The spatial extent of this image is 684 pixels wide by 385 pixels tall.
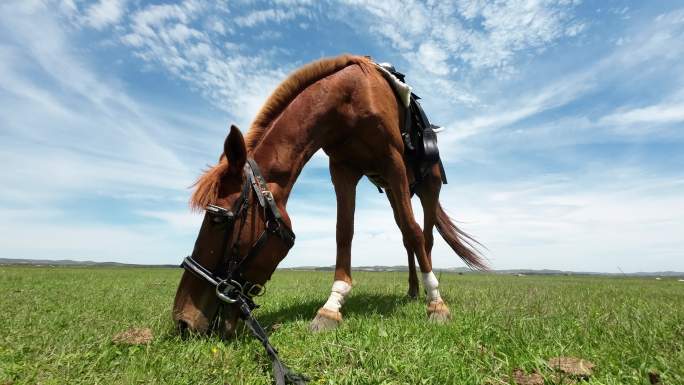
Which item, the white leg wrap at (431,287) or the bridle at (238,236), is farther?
the white leg wrap at (431,287)

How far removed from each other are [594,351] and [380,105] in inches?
122

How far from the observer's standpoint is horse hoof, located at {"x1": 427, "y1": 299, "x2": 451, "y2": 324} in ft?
12.8

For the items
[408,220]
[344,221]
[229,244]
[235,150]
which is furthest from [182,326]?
[408,220]

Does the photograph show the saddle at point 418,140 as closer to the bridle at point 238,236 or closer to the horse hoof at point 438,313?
the horse hoof at point 438,313

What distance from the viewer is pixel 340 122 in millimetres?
4273

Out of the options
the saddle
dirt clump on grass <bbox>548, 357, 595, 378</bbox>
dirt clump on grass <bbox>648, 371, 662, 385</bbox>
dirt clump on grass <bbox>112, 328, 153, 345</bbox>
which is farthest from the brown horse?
dirt clump on grass <bbox>648, 371, 662, 385</bbox>

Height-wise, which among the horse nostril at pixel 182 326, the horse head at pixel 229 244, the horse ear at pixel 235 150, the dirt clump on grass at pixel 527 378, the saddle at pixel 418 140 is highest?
the saddle at pixel 418 140

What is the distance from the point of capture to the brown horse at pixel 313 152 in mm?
3133

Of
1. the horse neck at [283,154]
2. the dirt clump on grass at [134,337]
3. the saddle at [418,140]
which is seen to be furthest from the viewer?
the saddle at [418,140]

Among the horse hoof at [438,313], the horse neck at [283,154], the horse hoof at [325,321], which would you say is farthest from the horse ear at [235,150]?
the horse hoof at [438,313]

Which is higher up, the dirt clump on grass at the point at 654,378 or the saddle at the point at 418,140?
the saddle at the point at 418,140

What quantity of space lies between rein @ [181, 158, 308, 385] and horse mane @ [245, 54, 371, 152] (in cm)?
50

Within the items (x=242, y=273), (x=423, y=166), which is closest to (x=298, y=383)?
(x=242, y=273)

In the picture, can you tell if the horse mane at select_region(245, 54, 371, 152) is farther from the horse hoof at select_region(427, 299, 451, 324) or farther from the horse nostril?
the horse hoof at select_region(427, 299, 451, 324)
